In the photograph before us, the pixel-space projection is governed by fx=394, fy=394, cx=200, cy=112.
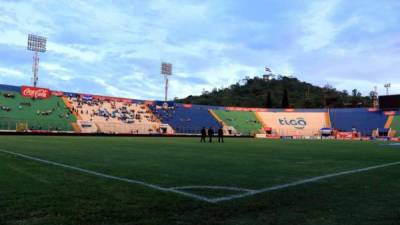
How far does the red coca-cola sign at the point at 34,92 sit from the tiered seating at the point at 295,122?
4232 cm

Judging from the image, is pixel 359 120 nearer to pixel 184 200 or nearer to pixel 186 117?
pixel 186 117

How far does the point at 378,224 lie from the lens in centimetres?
471

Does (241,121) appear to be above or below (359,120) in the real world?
below

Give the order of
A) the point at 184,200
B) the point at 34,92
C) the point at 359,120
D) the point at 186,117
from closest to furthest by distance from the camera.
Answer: the point at 184,200 < the point at 34,92 < the point at 186,117 < the point at 359,120

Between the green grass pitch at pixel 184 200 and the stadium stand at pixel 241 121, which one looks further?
the stadium stand at pixel 241 121

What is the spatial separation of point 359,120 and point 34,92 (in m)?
58.7

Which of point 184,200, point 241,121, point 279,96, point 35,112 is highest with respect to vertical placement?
point 279,96

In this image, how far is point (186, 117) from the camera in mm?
70812

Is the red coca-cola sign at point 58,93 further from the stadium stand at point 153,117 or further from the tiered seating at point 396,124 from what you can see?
the tiered seating at point 396,124

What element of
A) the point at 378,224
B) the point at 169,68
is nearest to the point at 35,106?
the point at 169,68

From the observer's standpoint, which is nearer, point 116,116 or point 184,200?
point 184,200

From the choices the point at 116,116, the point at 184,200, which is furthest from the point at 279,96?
the point at 184,200

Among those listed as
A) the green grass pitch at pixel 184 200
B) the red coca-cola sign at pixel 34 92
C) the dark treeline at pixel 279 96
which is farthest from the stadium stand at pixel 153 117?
the green grass pitch at pixel 184 200

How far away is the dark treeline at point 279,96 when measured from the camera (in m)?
130
